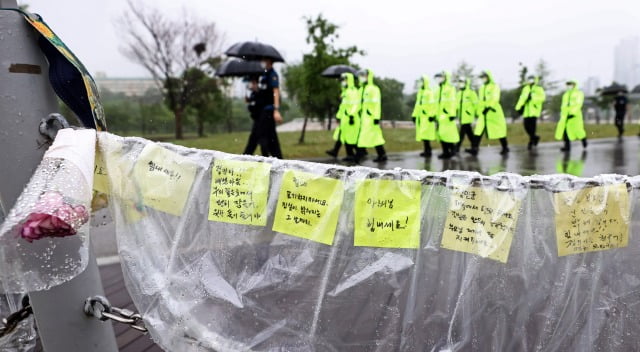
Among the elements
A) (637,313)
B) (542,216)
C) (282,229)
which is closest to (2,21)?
(282,229)

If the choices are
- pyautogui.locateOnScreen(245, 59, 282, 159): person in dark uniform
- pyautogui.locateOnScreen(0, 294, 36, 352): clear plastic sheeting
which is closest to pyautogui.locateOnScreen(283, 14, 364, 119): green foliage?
pyautogui.locateOnScreen(245, 59, 282, 159): person in dark uniform

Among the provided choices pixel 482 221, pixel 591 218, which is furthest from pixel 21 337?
pixel 591 218

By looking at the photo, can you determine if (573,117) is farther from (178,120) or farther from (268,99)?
(178,120)

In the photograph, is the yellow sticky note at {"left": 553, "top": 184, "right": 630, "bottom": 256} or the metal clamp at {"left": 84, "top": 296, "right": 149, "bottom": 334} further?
the metal clamp at {"left": 84, "top": 296, "right": 149, "bottom": 334}

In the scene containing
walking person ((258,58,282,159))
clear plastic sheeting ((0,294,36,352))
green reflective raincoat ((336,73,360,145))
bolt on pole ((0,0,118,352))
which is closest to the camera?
bolt on pole ((0,0,118,352))

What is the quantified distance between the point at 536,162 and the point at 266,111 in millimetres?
5361

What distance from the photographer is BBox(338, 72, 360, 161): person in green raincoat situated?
8555mm

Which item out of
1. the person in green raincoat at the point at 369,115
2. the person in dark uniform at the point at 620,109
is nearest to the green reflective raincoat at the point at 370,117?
the person in green raincoat at the point at 369,115

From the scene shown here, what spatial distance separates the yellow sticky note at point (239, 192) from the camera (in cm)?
133

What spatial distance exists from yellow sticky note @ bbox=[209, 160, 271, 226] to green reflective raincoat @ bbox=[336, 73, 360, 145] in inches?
286

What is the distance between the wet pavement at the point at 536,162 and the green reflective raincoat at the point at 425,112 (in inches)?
19.7

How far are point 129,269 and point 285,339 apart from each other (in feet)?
1.76

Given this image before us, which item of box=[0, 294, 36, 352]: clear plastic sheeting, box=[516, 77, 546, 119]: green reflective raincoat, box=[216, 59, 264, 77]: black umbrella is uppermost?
box=[216, 59, 264, 77]: black umbrella

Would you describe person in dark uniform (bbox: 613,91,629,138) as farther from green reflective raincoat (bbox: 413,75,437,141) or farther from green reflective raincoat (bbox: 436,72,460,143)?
green reflective raincoat (bbox: 413,75,437,141)
